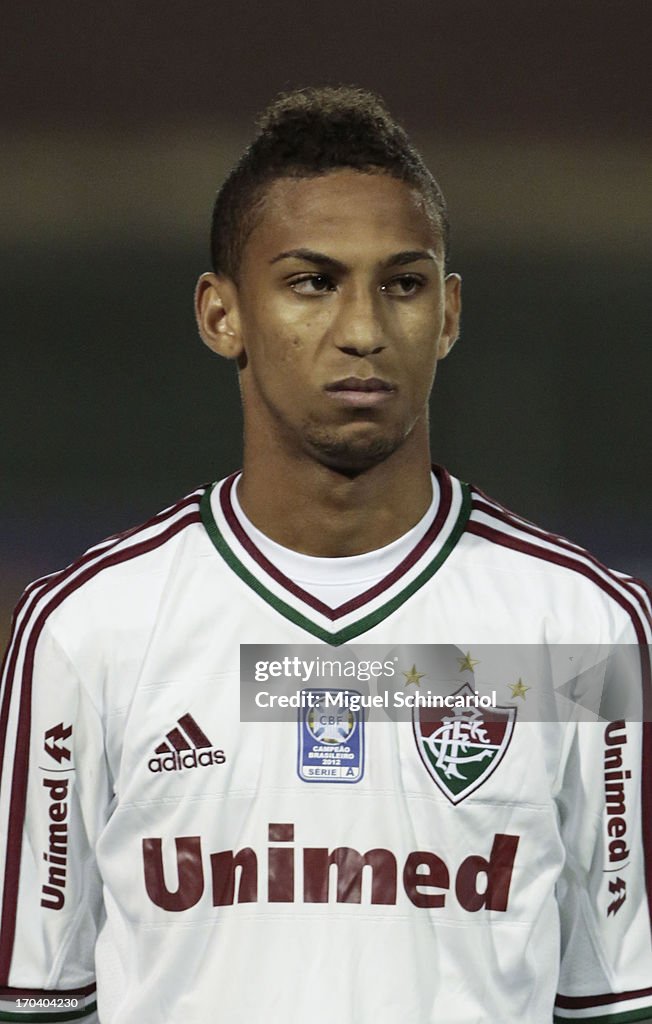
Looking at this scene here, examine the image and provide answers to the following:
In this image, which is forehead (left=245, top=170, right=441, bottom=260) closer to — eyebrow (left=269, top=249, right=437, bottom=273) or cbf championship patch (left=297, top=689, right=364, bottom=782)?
eyebrow (left=269, top=249, right=437, bottom=273)

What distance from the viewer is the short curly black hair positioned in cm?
200

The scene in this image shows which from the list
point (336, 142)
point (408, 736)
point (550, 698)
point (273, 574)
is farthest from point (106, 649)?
point (336, 142)

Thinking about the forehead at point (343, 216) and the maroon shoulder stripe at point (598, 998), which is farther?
the maroon shoulder stripe at point (598, 998)

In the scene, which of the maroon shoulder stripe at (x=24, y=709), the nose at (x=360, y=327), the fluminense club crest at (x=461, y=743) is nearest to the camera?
the nose at (x=360, y=327)

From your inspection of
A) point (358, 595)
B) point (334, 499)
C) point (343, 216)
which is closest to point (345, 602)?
point (358, 595)

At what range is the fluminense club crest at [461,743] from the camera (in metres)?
2.02

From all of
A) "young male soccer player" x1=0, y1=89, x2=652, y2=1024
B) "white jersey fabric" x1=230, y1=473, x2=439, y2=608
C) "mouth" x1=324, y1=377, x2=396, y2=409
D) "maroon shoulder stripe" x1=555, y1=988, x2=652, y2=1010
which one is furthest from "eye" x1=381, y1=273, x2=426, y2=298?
"maroon shoulder stripe" x1=555, y1=988, x2=652, y2=1010

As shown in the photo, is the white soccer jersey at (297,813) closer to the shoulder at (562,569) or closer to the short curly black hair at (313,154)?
the shoulder at (562,569)

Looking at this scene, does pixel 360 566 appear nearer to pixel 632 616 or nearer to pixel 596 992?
pixel 632 616

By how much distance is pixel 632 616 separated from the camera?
2100mm

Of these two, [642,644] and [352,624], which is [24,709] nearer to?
[352,624]

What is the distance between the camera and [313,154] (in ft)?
6.59

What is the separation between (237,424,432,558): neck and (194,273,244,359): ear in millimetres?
138

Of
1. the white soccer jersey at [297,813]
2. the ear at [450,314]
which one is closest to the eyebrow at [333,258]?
the ear at [450,314]
